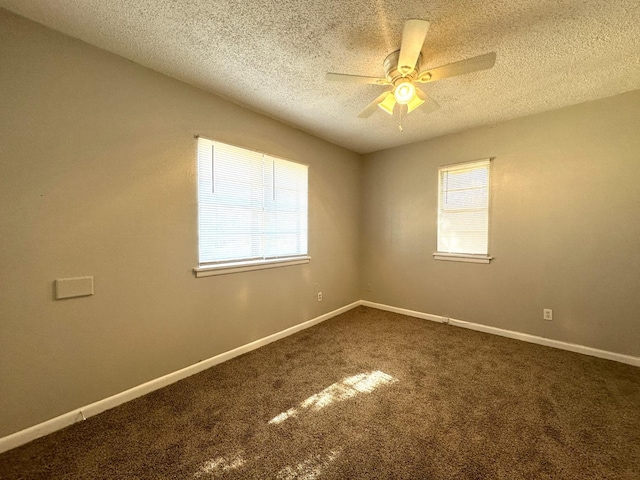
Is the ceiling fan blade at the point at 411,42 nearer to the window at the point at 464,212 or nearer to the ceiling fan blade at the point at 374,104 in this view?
the ceiling fan blade at the point at 374,104

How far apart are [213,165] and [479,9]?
225 cm

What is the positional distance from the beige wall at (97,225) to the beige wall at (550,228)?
8.53 ft

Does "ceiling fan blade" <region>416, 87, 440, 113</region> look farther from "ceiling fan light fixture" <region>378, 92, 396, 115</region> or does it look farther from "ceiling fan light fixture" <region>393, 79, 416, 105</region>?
"ceiling fan light fixture" <region>378, 92, 396, 115</region>

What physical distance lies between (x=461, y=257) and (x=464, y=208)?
649mm

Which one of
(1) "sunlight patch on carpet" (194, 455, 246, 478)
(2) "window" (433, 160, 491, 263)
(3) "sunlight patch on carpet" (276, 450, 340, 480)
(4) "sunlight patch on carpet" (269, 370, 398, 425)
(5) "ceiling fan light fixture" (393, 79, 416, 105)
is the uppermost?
(5) "ceiling fan light fixture" (393, 79, 416, 105)

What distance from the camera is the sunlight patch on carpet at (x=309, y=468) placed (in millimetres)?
1299

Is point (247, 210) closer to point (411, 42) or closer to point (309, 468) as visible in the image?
point (411, 42)

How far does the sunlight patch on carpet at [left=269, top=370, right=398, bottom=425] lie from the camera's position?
5.84 ft

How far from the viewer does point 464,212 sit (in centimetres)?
332

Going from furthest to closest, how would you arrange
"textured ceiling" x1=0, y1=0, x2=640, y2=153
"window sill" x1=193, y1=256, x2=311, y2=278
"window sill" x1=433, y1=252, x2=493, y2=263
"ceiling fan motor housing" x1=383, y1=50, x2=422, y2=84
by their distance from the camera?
"window sill" x1=433, y1=252, x2=493, y2=263, "window sill" x1=193, y1=256, x2=311, y2=278, "ceiling fan motor housing" x1=383, y1=50, x2=422, y2=84, "textured ceiling" x1=0, y1=0, x2=640, y2=153

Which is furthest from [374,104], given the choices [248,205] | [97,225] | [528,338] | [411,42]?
[528,338]

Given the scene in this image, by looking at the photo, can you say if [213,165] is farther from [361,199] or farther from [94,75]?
[361,199]

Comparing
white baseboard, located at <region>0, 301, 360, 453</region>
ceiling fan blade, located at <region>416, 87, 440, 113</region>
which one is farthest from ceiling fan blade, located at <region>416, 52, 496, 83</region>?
white baseboard, located at <region>0, 301, 360, 453</region>

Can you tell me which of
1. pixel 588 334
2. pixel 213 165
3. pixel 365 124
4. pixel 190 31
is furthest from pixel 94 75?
pixel 588 334
